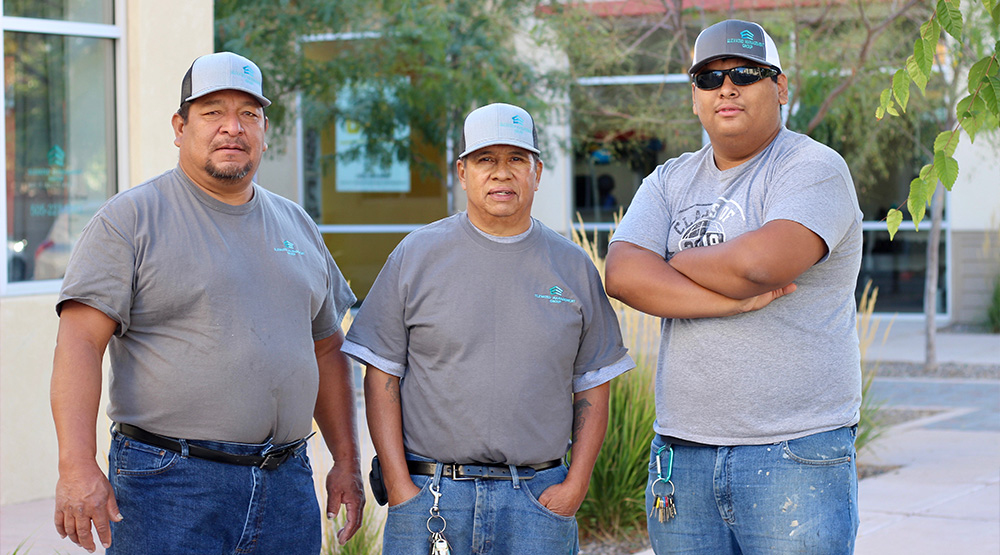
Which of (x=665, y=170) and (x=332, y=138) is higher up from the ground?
(x=332, y=138)

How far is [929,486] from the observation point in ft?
22.1

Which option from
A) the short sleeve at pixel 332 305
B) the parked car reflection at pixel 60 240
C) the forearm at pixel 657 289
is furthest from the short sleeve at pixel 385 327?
the parked car reflection at pixel 60 240

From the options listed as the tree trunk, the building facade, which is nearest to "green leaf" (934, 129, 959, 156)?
the building facade

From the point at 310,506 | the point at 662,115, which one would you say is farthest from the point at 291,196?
the point at 310,506

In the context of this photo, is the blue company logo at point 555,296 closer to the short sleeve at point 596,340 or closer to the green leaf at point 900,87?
the short sleeve at point 596,340

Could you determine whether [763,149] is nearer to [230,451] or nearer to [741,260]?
[741,260]

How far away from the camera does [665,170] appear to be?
320 cm

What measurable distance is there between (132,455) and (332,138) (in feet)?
45.6

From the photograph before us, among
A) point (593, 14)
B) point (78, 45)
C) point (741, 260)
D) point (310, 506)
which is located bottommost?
point (310, 506)

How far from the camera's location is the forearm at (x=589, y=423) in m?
3.13

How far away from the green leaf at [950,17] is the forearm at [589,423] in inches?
54.6

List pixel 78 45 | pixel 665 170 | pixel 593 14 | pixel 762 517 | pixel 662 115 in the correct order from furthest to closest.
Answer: pixel 662 115 → pixel 593 14 → pixel 78 45 → pixel 665 170 → pixel 762 517

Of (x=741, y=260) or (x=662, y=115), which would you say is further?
(x=662, y=115)

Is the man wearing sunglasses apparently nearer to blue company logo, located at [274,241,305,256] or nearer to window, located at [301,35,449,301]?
blue company logo, located at [274,241,305,256]
